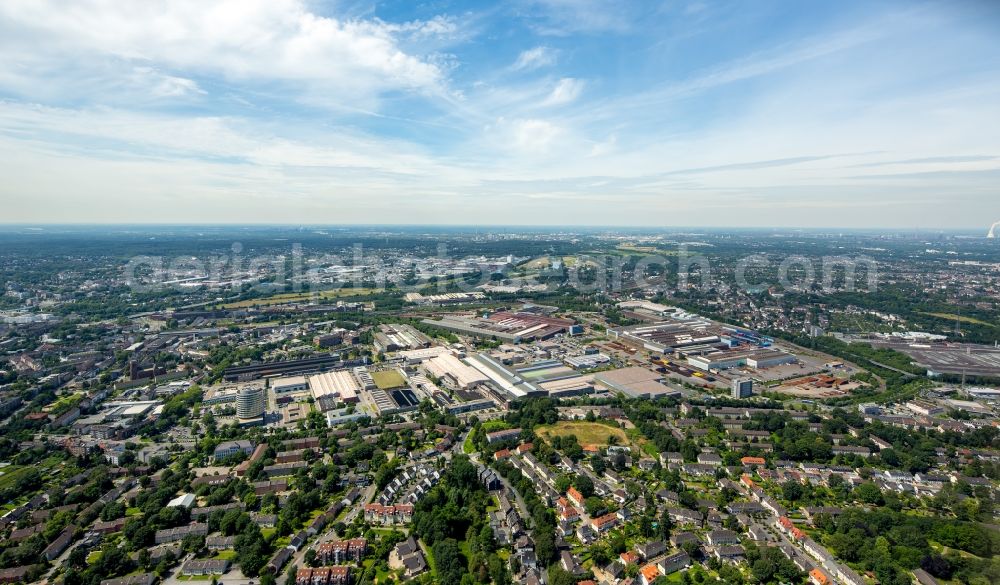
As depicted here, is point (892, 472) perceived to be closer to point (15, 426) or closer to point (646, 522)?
point (646, 522)

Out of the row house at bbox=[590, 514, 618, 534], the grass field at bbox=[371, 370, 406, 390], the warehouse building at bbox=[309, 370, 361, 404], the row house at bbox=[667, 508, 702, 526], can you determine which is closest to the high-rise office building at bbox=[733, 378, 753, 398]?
the row house at bbox=[667, 508, 702, 526]

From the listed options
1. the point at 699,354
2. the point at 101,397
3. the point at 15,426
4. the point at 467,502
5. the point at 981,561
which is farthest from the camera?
the point at 699,354

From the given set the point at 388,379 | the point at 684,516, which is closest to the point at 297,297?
the point at 388,379

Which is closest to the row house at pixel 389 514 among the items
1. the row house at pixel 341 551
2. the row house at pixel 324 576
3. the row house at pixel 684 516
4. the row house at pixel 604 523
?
the row house at pixel 341 551

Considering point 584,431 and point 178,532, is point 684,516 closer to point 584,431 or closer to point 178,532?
point 584,431

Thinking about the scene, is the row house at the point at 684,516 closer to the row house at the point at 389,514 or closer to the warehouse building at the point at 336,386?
the row house at the point at 389,514

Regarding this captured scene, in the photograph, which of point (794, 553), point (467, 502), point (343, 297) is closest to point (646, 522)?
point (794, 553)

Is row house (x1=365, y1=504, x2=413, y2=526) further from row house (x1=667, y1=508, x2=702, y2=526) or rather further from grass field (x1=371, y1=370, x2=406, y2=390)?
grass field (x1=371, y1=370, x2=406, y2=390)
